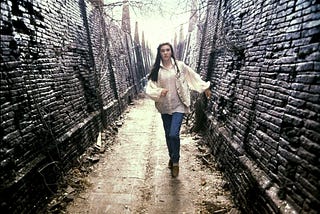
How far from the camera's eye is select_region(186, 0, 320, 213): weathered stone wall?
2191 millimetres

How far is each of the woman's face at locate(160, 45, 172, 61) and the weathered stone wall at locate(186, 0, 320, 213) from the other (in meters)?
1.21

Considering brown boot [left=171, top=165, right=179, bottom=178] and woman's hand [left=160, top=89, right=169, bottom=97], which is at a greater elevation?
woman's hand [left=160, top=89, right=169, bottom=97]

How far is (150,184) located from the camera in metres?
4.05

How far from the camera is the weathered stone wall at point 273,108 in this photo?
2191 millimetres

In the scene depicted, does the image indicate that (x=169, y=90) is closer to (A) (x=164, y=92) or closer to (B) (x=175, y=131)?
(A) (x=164, y=92)

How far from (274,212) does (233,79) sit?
2.58 m

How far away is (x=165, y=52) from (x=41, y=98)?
2005 millimetres

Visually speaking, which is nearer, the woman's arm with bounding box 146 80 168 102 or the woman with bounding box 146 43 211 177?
the woman's arm with bounding box 146 80 168 102

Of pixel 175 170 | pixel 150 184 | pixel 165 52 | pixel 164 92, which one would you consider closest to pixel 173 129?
pixel 164 92

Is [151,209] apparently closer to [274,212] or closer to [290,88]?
[274,212]

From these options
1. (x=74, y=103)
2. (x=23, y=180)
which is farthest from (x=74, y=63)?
(x=23, y=180)

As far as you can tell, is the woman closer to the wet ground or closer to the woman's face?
the woman's face

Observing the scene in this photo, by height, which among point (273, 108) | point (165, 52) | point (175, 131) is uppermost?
point (165, 52)

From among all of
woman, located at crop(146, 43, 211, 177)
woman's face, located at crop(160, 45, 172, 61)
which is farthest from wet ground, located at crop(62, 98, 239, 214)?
woman's face, located at crop(160, 45, 172, 61)
